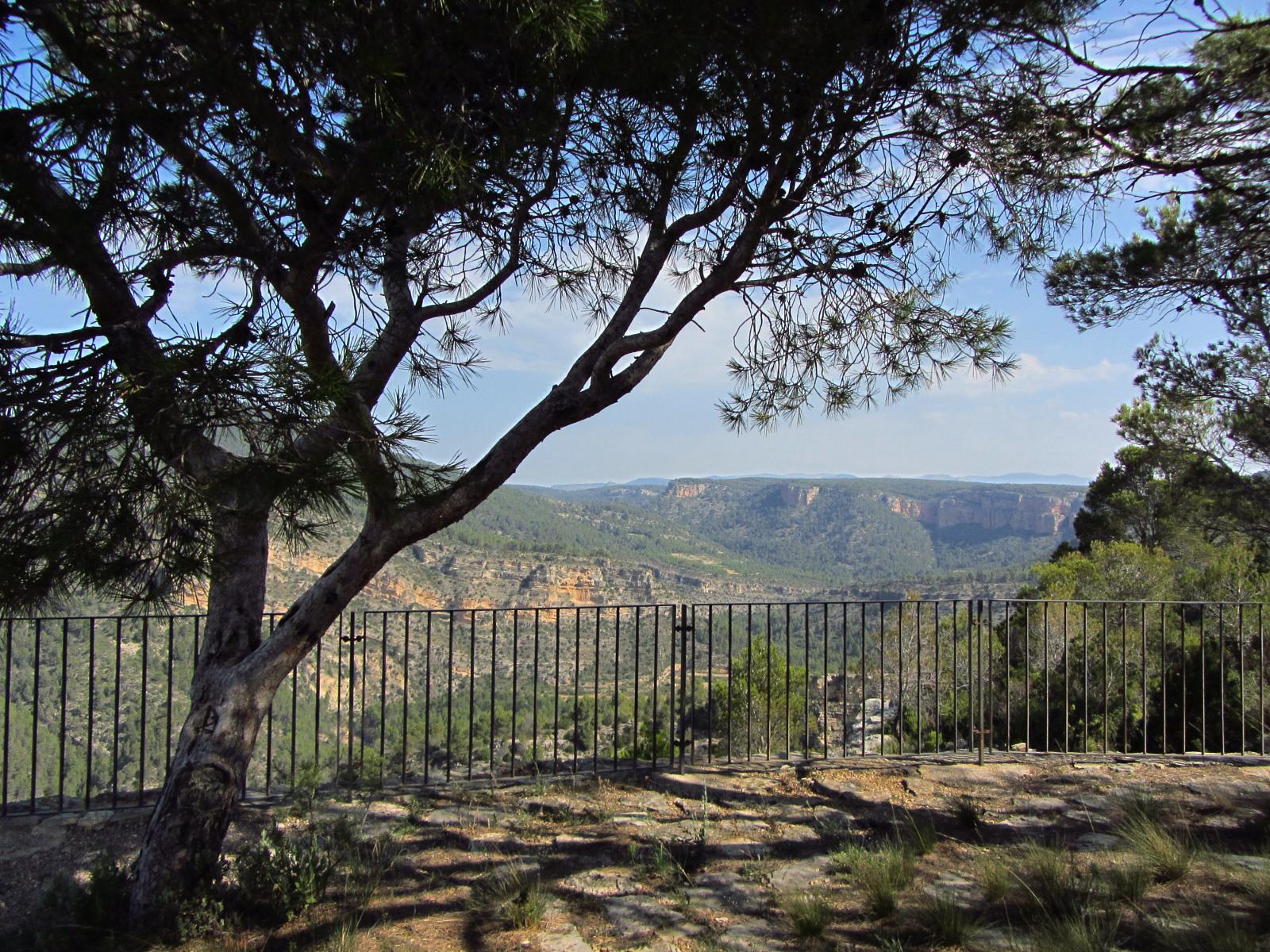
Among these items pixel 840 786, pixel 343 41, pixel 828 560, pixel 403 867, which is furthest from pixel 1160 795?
pixel 828 560

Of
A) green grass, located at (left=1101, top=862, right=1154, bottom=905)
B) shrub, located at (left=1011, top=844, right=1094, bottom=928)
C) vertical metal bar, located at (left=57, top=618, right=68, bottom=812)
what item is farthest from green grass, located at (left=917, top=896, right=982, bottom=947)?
vertical metal bar, located at (left=57, top=618, right=68, bottom=812)

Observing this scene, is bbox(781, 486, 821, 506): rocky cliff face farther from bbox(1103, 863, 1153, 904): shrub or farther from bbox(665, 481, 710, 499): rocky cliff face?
bbox(1103, 863, 1153, 904): shrub

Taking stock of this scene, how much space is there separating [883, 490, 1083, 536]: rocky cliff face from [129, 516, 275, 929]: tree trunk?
7767 centimetres

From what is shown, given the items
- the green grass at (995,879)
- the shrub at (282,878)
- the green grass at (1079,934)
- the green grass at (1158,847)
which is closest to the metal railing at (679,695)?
the green grass at (1158,847)

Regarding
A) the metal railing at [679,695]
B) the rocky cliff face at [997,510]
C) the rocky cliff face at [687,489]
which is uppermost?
the rocky cliff face at [687,489]

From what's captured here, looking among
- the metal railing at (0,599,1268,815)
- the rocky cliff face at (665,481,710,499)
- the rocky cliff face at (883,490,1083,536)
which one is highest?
the rocky cliff face at (665,481,710,499)

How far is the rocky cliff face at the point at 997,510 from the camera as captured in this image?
78.4 metres

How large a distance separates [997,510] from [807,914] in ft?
292

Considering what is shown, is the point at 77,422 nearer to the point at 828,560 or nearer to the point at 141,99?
the point at 141,99

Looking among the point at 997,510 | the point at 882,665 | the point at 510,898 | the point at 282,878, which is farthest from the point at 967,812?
the point at 997,510

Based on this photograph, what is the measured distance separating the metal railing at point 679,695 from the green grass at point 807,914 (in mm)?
1651

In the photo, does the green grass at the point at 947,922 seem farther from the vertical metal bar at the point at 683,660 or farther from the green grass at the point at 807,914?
the vertical metal bar at the point at 683,660

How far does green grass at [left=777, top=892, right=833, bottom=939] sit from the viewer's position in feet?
10.9

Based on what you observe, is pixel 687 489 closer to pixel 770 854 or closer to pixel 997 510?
pixel 997 510
